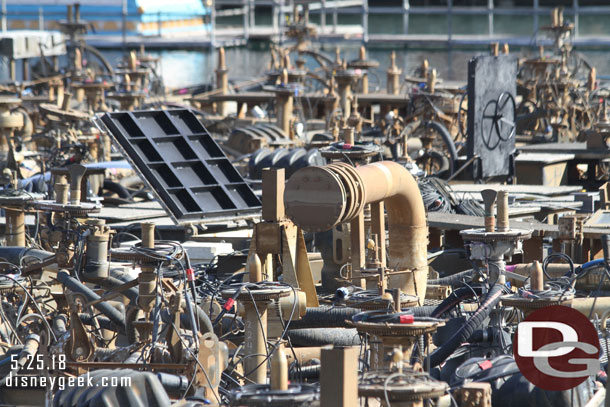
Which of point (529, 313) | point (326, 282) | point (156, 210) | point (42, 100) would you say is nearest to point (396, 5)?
point (42, 100)

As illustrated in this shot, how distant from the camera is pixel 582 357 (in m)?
11.0

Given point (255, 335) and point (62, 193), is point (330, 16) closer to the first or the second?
point (62, 193)

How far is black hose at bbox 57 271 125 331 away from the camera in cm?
1311

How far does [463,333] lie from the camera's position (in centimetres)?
1203

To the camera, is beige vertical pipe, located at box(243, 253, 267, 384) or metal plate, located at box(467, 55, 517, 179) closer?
beige vertical pipe, located at box(243, 253, 267, 384)

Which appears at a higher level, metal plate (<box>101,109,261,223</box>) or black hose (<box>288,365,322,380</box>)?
metal plate (<box>101,109,261,223</box>)

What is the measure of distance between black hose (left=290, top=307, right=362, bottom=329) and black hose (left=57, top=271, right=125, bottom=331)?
1.81 metres

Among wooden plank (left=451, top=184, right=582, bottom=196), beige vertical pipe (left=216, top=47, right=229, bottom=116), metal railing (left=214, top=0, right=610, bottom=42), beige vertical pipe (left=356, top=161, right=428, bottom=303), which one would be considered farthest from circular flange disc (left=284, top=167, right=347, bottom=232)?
metal railing (left=214, top=0, right=610, bottom=42)

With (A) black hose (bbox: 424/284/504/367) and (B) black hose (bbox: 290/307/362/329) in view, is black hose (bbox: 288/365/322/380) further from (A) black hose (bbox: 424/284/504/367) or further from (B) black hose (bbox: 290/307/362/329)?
(B) black hose (bbox: 290/307/362/329)

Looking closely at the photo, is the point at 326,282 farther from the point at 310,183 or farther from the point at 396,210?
the point at 310,183

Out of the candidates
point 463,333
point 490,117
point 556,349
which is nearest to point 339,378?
point 556,349

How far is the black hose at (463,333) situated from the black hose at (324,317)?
80.9 inches

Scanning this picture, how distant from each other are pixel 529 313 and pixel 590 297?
305cm

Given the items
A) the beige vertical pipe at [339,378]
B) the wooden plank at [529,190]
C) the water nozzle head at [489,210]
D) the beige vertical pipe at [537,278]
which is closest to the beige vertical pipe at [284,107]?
the wooden plank at [529,190]
